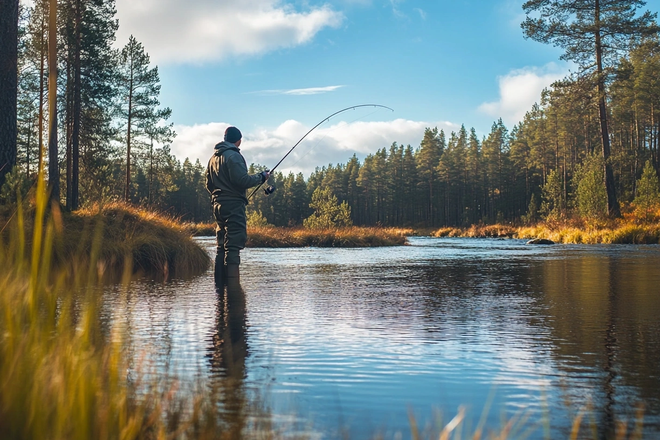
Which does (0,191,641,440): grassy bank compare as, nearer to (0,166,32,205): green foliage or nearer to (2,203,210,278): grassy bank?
(2,203,210,278): grassy bank

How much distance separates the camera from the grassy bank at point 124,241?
856cm

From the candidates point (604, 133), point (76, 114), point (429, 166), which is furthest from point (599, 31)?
point (429, 166)

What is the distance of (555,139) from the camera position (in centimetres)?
6731

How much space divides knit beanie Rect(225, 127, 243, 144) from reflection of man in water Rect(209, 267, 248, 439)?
10.4ft

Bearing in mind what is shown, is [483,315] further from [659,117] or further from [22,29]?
[659,117]

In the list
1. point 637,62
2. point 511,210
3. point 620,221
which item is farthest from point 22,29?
point 511,210

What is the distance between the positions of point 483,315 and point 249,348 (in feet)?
7.52

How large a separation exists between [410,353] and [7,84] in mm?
10320

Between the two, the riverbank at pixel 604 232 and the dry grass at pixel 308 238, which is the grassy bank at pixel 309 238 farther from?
the riverbank at pixel 604 232

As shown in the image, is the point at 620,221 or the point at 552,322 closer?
the point at 552,322

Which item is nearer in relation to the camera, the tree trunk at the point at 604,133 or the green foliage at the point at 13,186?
the green foliage at the point at 13,186

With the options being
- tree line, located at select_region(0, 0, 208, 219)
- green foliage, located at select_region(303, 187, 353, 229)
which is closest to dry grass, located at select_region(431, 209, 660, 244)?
green foliage, located at select_region(303, 187, 353, 229)

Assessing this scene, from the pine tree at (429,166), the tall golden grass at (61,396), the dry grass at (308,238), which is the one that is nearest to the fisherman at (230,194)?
the tall golden grass at (61,396)

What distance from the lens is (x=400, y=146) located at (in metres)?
114
